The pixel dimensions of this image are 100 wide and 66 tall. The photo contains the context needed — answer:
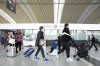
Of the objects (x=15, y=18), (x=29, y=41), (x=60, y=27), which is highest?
(x=15, y=18)

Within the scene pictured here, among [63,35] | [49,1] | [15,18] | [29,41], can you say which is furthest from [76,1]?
[63,35]

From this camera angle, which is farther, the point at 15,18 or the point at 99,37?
the point at 15,18

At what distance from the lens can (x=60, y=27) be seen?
2659cm

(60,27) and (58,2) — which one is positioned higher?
(58,2)

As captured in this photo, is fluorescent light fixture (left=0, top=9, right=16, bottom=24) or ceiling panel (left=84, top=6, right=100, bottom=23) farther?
ceiling panel (left=84, top=6, right=100, bottom=23)

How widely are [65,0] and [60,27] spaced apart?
12.4 feet

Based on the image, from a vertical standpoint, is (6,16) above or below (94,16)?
below

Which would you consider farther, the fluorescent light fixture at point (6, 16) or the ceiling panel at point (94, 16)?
the ceiling panel at point (94, 16)

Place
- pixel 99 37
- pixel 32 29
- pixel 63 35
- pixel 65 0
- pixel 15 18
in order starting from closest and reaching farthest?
pixel 63 35
pixel 65 0
pixel 32 29
pixel 99 37
pixel 15 18

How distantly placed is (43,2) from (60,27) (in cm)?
410

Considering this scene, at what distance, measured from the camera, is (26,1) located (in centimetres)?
2542

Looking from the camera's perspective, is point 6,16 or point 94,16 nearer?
point 6,16

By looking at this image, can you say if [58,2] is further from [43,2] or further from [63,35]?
[63,35]

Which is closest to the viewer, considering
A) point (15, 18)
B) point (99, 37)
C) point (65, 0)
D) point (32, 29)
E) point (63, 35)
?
point (63, 35)
